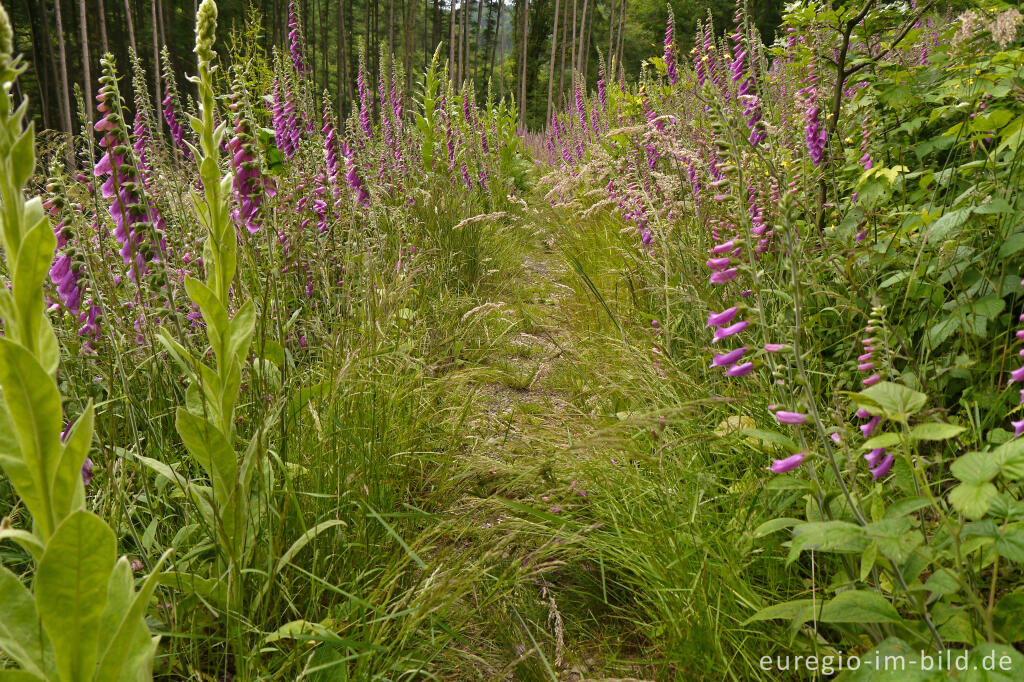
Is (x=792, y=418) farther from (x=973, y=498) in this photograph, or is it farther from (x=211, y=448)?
(x=211, y=448)

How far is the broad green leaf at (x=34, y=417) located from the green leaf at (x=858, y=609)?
3.69ft

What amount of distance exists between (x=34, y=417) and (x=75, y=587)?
0.75 feet

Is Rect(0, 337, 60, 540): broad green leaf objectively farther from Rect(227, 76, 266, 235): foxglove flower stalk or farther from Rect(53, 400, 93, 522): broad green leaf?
Rect(227, 76, 266, 235): foxglove flower stalk

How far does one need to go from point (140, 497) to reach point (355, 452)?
0.57 metres

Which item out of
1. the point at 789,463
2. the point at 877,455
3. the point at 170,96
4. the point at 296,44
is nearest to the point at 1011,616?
the point at 877,455

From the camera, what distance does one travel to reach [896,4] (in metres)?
2.57

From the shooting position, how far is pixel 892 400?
0.95 m

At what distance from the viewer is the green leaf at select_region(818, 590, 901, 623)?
0.94 m

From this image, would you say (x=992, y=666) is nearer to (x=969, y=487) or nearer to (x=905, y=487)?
(x=969, y=487)

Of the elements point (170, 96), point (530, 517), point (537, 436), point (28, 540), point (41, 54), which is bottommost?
point (530, 517)

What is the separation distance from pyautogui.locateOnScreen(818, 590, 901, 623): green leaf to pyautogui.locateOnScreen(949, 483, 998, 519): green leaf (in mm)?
203

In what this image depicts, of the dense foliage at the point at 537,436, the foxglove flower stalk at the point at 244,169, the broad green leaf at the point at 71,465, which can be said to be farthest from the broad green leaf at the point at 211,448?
the foxglove flower stalk at the point at 244,169

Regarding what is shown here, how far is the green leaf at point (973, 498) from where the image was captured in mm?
820

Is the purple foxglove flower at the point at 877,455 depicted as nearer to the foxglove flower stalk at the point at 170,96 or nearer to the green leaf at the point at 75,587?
the green leaf at the point at 75,587
